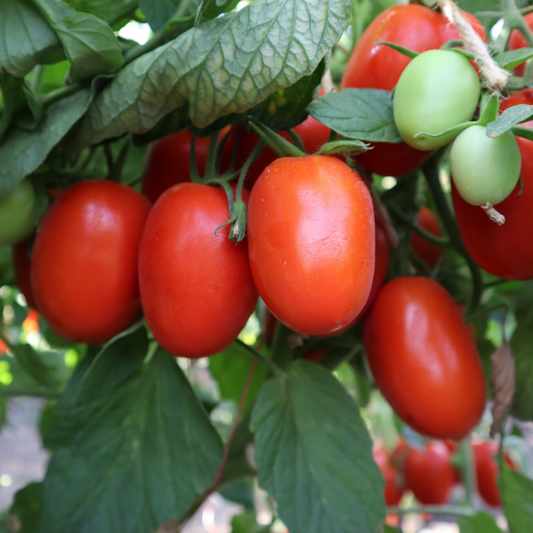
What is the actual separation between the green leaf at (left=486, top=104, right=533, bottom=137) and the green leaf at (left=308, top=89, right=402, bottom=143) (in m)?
0.09

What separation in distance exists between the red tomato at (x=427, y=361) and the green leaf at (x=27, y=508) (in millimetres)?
460

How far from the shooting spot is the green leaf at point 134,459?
0.45 meters

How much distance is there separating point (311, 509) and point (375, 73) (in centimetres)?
36

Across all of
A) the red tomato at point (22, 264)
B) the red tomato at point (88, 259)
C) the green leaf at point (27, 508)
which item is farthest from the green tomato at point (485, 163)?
the green leaf at point (27, 508)

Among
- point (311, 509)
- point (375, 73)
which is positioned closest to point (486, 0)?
point (375, 73)

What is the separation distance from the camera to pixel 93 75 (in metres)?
0.40

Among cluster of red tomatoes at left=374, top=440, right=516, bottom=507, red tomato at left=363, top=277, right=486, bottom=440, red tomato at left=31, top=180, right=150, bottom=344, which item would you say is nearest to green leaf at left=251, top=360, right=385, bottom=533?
red tomato at left=363, top=277, right=486, bottom=440

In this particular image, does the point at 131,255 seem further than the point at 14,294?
No

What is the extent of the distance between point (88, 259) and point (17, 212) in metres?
0.08

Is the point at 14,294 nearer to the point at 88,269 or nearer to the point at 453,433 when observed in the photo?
the point at 88,269

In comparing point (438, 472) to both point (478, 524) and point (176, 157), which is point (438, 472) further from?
point (176, 157)

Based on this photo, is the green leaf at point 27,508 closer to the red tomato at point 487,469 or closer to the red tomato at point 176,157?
the red tomato at point 176,157

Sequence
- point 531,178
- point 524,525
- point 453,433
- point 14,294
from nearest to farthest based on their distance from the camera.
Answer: point 531,178
point 453,433
point 524,525
point 14,294

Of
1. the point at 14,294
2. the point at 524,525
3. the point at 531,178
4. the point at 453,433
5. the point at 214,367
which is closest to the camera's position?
the point at 531,178
